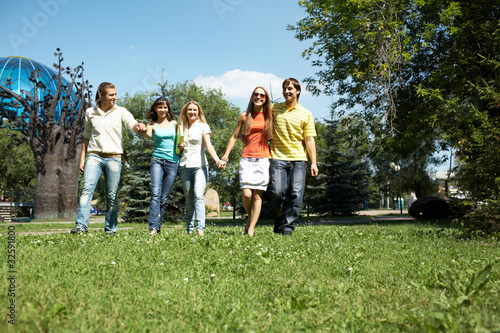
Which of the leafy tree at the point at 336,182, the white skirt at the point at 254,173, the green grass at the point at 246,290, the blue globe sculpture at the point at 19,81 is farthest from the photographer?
the leafy tree at the point at 336,182

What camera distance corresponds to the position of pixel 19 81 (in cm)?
2214

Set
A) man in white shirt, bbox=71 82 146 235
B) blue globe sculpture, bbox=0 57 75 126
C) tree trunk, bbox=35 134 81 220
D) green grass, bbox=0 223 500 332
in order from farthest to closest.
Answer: blue globe sculpture, bbox=0 57 75 126, tree trunk, bbox=35 134 81 220, man in white shirt, bbox=71 82 146 235, green grass, bbox=0 223 500 332

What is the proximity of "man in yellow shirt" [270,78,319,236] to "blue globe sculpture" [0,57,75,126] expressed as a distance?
731 inches

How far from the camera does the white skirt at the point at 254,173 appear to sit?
6113 millimetres

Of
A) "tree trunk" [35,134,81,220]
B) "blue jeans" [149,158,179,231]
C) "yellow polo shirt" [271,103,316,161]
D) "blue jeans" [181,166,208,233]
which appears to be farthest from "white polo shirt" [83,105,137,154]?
"tree trunk" [35,134,81,220]

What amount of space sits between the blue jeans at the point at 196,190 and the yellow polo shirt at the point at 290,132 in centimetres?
133

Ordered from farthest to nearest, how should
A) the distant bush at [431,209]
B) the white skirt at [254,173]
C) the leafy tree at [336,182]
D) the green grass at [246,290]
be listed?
the leafy tree at [336,182] < the distant bush at [431,209] < the white skirt at [254,173] < the green grass at [246,290]

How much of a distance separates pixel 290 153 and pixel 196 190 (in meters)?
1.73

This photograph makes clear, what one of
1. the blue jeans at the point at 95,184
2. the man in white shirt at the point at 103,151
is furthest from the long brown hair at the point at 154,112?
the blue jeans at the point at 95,184

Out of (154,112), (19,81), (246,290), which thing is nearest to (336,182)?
(19,81)

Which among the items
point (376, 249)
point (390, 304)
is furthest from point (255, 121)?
point (390, 304)

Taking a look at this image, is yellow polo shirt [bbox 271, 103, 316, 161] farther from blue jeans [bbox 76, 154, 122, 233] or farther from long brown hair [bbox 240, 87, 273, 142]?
blue jeans [bbox 76, 154, 122, 233]

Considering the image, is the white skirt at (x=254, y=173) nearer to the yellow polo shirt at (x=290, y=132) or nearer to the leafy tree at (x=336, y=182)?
the yellow polo shirt at (x=290, y=132)

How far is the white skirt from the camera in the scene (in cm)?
611
